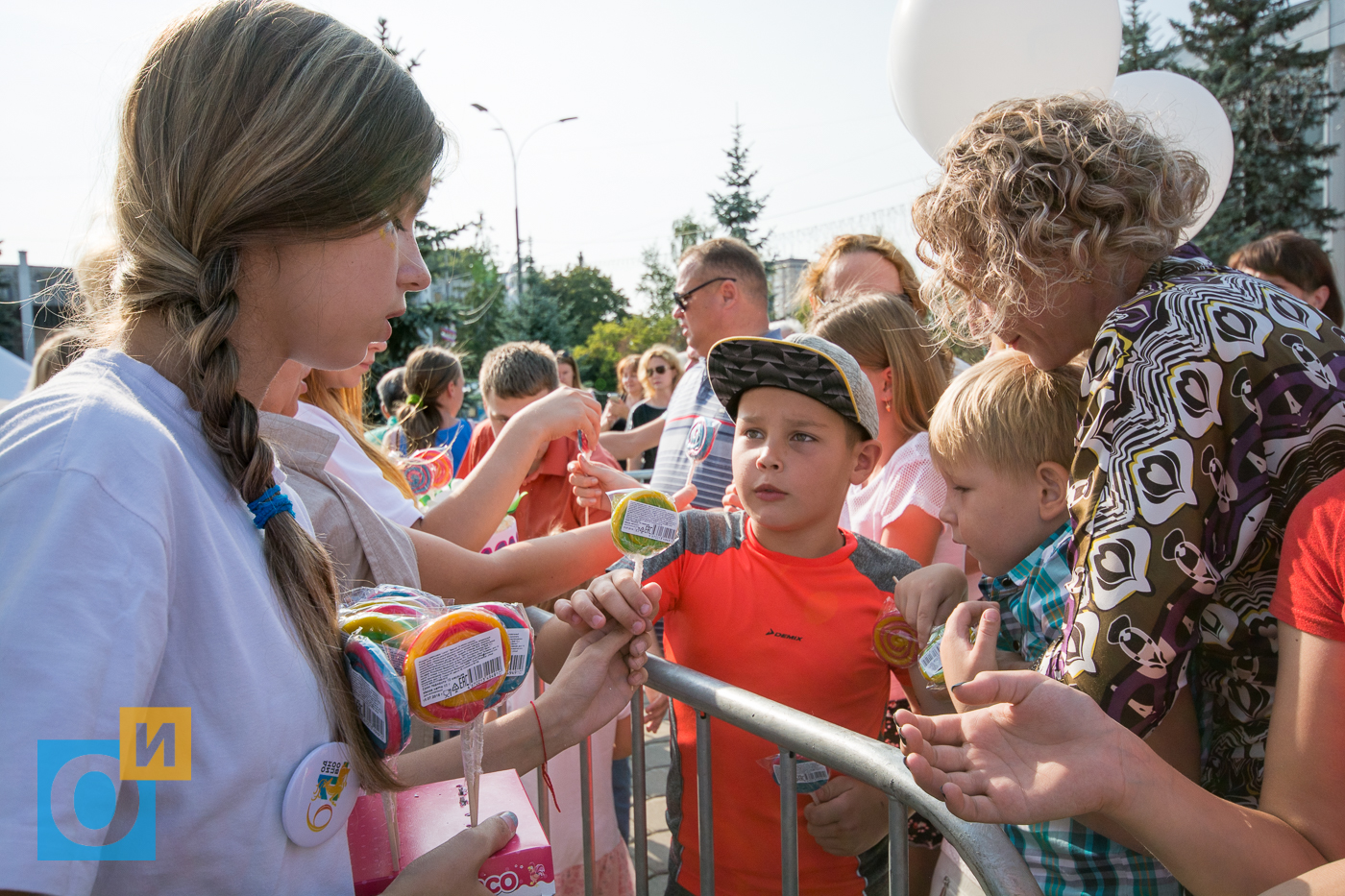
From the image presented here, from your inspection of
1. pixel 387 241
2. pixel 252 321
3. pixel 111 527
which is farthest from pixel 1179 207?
pixel 111 527

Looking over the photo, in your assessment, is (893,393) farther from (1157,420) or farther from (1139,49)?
(1139,49)

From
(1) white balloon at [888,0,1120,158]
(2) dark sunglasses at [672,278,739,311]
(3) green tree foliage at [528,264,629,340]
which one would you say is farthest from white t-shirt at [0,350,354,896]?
(3) green tree foliage at [528,264,629,340]

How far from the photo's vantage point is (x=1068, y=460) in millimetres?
1921

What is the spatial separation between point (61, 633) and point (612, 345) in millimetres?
43984

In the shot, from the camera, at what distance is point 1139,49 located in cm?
2581

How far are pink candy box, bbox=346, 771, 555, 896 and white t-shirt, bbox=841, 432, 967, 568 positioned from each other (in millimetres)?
1533

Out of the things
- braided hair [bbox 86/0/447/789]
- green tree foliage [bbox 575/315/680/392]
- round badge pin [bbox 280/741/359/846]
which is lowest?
green tree foliage [bbox 575/315/680/392]

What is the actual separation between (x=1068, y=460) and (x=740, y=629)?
0.87 m

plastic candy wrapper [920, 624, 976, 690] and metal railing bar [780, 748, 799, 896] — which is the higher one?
plastic candy wrapper [920, 624, 976, 690]

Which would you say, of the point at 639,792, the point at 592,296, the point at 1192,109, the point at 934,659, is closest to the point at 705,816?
the point at 639,792

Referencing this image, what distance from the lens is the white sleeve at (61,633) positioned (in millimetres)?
808

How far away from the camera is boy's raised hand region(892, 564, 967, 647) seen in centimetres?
182

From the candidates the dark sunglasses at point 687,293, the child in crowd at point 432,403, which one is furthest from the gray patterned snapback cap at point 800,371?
the child in crowd at point 432,403

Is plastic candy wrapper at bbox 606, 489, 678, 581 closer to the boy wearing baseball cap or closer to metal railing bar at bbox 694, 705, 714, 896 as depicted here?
the boy wearing baseball cap
